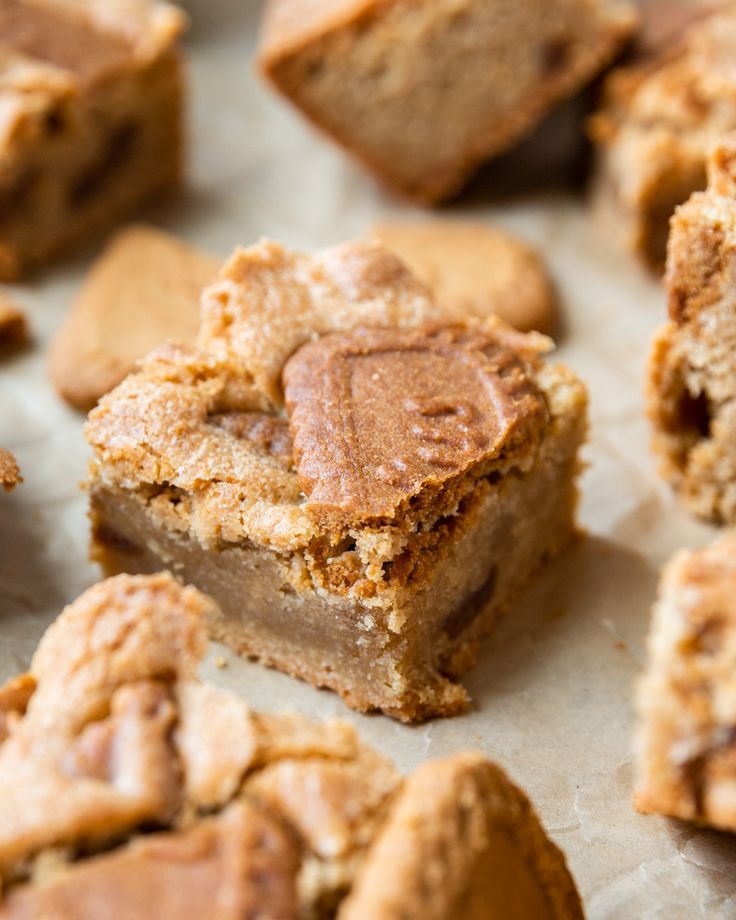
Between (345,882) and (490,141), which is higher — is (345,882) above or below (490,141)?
below

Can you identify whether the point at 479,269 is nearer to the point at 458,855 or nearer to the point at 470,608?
the point at 470,608

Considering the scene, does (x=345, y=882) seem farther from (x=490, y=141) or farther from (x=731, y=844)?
(x=490, y=141)

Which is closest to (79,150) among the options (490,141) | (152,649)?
(490,141)

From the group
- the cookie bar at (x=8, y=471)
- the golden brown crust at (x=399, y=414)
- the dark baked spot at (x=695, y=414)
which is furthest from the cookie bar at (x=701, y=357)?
the cookie bar at (x=8, y=471)

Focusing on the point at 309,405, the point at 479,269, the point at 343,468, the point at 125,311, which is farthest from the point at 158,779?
the point at 479,269

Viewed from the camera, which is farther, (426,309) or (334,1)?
(334,1)
